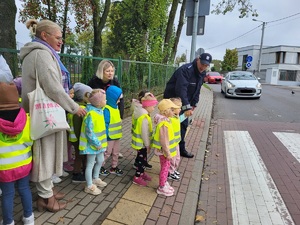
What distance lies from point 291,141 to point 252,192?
3.26m

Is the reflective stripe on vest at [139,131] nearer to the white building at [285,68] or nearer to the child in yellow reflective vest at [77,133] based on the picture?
the child in yellow reflective vest at [77,133]

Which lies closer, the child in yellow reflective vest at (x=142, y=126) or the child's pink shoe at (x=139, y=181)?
the child in yellow reflective vest at (x=142, y=126)

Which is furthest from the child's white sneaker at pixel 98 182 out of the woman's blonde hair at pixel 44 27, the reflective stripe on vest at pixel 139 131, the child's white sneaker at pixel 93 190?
the woman's blonde hair at pixel 44 27

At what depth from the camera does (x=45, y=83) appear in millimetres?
2584

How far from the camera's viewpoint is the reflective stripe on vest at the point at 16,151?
2.33 m

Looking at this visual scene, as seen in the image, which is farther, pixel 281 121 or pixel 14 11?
pixel 281 121

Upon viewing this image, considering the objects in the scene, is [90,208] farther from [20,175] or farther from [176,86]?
[176,86]

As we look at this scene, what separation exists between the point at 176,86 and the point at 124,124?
306 centimetres

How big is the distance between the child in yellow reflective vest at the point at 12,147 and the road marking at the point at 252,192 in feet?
8.00

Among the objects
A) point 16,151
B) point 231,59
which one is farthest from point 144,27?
point 231,59

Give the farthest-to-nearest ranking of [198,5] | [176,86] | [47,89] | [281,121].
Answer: [281,121]
[198,5]
[176,86]
[47,89]

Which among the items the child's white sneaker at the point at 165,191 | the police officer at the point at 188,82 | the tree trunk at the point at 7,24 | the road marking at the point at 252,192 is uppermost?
the tree trunk at the point at 7,24

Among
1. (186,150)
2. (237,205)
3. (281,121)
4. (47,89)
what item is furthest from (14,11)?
(281,121)

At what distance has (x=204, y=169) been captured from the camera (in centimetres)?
469
